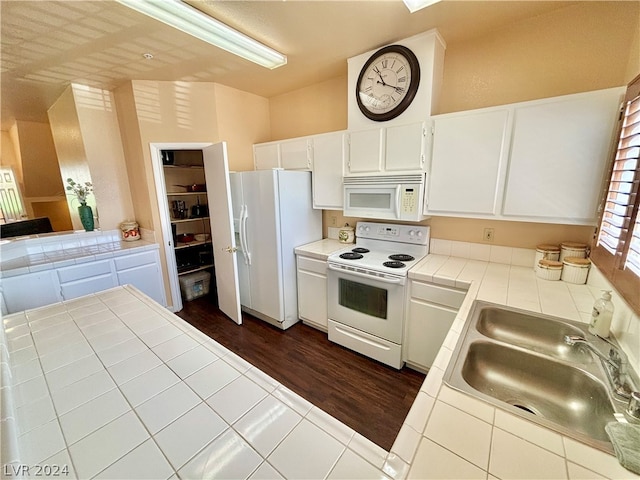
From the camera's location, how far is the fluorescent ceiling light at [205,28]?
1526mm

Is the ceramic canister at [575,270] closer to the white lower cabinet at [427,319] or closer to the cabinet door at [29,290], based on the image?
the white lower cabinet at [427,319]

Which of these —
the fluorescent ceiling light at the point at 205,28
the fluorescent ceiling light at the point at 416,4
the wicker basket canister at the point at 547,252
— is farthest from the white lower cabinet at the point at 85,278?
the wicker basket canister at the point at 547,252

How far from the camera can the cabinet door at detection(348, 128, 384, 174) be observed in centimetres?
221

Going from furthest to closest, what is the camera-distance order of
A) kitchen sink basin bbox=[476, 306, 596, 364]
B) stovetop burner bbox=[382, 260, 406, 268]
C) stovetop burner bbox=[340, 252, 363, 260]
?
stovetop burner bbox=[340, 252, 363, 260] → stovetop burner bbox=[382, 260, 406, 268] → kitchen sink basin bbox=[476, 306, 596, 364]

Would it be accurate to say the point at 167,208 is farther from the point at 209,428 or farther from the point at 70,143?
the point at 209,428

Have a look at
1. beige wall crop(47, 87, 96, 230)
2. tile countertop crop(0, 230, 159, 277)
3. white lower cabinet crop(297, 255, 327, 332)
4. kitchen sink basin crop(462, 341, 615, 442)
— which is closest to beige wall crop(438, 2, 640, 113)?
kitchen sink basin crop(462, 341, 615, 442)

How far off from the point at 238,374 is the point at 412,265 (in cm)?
161

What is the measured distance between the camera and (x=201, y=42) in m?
2.00

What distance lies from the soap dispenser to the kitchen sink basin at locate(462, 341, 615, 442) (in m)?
0.30

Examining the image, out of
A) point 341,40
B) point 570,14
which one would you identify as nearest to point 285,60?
point 341,40

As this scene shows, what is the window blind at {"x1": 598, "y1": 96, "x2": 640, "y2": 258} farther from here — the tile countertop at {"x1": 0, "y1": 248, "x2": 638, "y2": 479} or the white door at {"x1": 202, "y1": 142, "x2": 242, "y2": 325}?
the white door at {"x1": 202, "y1": 142, "x2": 242, "y2": 325}

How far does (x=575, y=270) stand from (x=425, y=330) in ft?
3.38

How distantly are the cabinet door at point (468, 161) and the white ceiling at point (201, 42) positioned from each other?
0.67 metres

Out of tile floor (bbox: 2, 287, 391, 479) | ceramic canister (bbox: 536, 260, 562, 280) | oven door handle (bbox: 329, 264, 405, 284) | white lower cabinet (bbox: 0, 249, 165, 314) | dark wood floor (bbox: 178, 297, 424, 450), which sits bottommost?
dark wood floor (bbox: 178, 297, 424, 450)
